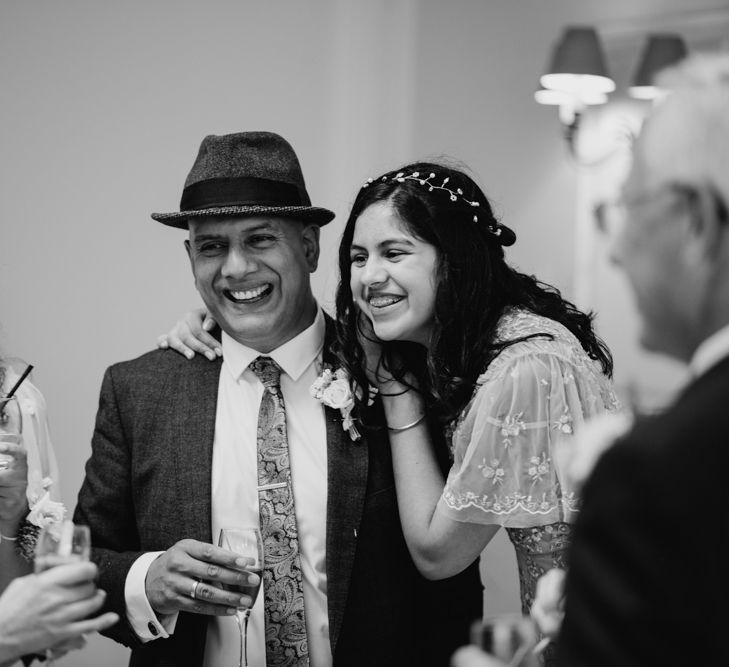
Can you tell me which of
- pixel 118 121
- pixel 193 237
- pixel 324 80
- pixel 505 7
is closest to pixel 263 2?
pixel 324 80

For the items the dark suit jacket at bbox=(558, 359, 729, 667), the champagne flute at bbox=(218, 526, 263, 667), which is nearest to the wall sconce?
the champagne flute at bbox=(218, 526, 263, 667)

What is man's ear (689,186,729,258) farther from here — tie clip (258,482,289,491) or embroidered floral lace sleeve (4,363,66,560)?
embroidered floral lace sleeve (4,363,66,560)

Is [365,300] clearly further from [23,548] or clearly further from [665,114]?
[665,114]

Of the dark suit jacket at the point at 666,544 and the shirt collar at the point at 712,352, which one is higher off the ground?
the shirt collar at the point at 712,352

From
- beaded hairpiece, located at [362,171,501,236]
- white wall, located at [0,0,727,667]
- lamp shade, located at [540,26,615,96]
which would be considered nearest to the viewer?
beaded hairpiece, located at [362,171,501,236]

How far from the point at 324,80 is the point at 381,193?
202 cm

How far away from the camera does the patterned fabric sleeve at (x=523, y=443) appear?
1.98 meters

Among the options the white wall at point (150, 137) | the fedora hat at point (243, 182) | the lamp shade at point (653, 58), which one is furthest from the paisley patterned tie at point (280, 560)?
the lamp shade at point (653, 58)

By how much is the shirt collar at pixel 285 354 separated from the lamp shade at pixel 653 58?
2198 mm

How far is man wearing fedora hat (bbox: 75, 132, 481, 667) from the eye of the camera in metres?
2.13

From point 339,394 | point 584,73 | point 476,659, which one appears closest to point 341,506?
point 339,394

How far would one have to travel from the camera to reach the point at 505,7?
4.40 meters

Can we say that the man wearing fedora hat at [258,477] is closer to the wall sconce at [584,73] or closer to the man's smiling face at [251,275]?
the man's smiling face at [251,275]

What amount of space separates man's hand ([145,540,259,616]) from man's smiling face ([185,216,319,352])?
2.05 ft
